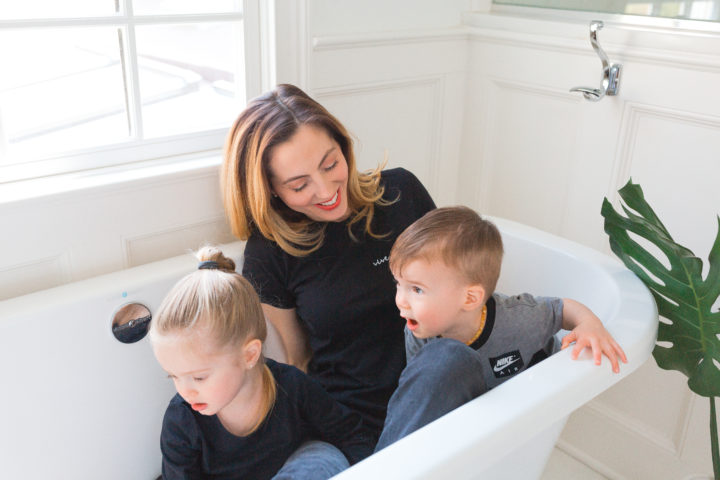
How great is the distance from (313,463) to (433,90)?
126cm

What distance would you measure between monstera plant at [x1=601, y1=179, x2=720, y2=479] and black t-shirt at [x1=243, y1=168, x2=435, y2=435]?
1.60ft

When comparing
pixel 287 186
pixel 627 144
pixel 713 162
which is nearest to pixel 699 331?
pixel 713 162

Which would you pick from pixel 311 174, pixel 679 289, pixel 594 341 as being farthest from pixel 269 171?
pixel 679 289

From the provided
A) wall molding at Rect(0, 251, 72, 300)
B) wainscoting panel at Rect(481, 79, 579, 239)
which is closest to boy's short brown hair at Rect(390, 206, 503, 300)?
wall molding at Rect(0, 251, 72, 300)

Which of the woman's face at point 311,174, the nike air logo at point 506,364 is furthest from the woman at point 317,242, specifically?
the nike air logo at point 506,364

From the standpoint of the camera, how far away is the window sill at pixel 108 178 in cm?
137

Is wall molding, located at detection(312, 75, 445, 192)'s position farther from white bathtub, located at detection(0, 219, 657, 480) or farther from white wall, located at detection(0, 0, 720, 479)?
white bathtub, located at detection(0, 219, 657, 480)

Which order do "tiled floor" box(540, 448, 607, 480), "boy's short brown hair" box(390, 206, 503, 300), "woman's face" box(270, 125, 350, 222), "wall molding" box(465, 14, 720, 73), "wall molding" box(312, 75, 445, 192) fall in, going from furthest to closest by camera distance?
"tiled floor" box(540, 448, 607, 480) → "wall molding" box(312, 75, 445, 192) → "wall molding" box(465, 14, 720, 73) → "woman's face" box(270, 125, 350, 222) → "boy's short brown hair" box(390, 206, 503, 300)

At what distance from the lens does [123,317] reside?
4.72 feet

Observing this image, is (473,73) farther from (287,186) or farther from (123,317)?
(123,317)

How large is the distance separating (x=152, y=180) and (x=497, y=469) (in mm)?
916

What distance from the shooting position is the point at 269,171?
4.58 feet

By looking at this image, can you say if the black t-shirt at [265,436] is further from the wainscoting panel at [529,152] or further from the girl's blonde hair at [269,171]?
the wainscoting panel at [529,152]

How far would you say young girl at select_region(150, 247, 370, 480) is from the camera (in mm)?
1142
